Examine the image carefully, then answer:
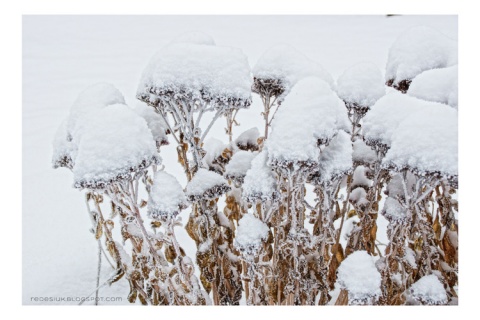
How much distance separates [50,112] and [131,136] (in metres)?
→ 1.20

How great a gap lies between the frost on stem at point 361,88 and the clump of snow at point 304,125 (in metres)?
0.22

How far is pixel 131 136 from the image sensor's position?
1.03 m

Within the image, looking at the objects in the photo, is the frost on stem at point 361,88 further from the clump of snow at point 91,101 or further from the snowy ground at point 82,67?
the clump of snow at point 91,101

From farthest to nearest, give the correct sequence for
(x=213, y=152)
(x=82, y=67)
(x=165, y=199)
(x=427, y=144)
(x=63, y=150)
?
(x=82, y=67) < (x=213, y=152) < (x=63, y=150) < (x=165, y=199) < (x=427, y=144)

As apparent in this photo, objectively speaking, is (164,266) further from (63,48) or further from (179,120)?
(63,48)

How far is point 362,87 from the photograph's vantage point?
1.28 m

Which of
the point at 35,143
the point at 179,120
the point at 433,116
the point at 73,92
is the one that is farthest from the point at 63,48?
the point at 433,116

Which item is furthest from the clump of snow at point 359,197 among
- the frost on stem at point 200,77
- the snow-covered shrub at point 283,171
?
the frost on stem at point 200,77

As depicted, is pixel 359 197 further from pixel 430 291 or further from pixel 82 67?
pixel 82 67

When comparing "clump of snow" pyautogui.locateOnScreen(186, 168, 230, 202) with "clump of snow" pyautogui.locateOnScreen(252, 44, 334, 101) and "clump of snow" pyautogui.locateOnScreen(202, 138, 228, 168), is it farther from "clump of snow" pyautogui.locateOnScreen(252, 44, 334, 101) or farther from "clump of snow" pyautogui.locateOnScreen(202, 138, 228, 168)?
"clump of snow" pyautogui.locateOnScreen(252, 44, 334, 101)

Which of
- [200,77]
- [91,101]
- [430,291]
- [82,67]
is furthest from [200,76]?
[82,67]

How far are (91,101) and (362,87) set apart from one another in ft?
2.46

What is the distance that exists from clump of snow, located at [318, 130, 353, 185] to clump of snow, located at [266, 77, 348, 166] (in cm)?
7

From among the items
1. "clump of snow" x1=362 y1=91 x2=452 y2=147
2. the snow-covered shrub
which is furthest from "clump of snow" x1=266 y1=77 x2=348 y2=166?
"clump of snow" x1=362 y1=91 x2=452 y2=147
